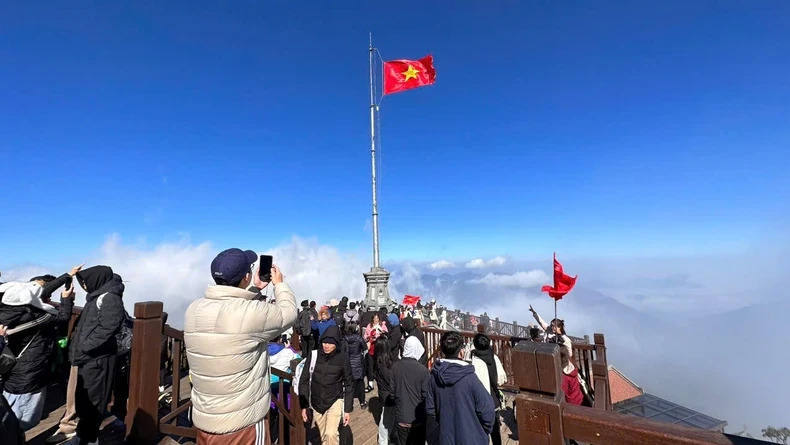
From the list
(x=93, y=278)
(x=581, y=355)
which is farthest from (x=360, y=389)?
(x=581, y=355)

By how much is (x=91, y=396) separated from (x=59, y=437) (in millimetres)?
1647

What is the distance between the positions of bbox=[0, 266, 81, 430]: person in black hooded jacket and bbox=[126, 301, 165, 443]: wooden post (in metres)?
1.37

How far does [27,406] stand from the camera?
13.1ft

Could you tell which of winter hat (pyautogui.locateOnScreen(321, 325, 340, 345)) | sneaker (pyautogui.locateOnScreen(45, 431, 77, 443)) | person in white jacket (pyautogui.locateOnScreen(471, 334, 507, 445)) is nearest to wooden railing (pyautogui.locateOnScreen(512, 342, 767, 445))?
person in white jacket (pyautogui.locateOnScreen(471, 334, 507, 445))

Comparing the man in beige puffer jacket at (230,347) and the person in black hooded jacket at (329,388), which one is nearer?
the man in beige puffer jacket at (230,347)

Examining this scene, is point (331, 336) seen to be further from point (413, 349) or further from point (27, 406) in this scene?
point (27, 406)

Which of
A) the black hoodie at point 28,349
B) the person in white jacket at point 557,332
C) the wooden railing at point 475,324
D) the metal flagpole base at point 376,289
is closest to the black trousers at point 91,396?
the black hoodie at point 28,349

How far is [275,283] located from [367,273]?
A: 12.1 meters

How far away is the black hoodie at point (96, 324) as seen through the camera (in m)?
3.99

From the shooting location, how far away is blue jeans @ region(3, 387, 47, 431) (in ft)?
12.8

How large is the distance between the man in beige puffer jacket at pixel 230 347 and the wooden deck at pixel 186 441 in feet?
10.2

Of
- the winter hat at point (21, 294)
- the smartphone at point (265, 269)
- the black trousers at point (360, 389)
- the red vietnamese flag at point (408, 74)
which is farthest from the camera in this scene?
the red vietnamese flag at point (408, 74)

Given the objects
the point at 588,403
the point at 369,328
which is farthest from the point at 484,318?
the point at 588,403

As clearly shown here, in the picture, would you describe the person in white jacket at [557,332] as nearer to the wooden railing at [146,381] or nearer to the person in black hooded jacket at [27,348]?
the wooden railing at [146,381]
